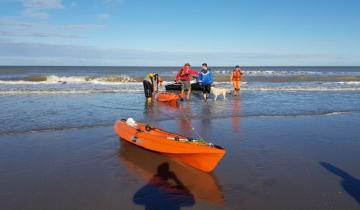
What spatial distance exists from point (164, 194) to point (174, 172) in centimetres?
109

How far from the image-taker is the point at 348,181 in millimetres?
6277

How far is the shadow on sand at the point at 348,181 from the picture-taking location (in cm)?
574

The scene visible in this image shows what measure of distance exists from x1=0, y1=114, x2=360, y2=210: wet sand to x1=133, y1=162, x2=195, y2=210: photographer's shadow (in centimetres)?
1

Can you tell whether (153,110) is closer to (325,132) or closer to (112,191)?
(325,132)

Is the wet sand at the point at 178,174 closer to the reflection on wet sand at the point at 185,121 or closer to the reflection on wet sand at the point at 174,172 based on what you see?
the reflection on wet sand at the point at 174,172

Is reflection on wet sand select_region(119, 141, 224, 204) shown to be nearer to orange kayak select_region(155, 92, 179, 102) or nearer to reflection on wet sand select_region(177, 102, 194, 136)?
reflection on wet sand select_region(177, 102, 194, 136)

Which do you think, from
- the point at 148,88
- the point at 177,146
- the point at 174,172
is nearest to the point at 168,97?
the point at 148,88

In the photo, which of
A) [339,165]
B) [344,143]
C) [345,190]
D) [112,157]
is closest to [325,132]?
[344,143]

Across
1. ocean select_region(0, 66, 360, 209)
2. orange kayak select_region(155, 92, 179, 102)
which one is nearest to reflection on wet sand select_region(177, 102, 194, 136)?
ocean select_region(0, 66, 360, 209)

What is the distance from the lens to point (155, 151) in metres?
7.69

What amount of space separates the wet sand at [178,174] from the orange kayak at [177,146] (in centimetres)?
20

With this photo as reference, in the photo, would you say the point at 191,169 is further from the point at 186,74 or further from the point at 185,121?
the point at 186,74

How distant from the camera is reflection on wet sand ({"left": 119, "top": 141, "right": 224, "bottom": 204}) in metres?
5.80

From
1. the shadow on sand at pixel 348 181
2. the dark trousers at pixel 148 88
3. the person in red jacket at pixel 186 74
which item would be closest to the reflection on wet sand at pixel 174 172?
the shadow on sand at pixel 348 181
